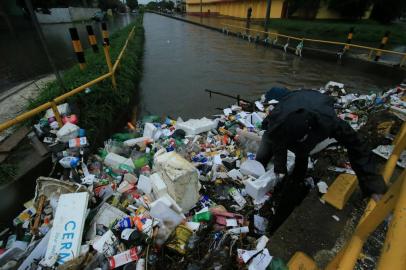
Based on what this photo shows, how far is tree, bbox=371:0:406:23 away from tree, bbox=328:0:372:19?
89 cm

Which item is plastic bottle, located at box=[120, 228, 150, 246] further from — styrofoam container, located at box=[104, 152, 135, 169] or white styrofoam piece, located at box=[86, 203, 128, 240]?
styrofoam container, located at box=[104, 152, 135, 169]

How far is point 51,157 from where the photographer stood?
2.76 meters

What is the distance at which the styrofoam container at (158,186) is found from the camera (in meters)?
2.41

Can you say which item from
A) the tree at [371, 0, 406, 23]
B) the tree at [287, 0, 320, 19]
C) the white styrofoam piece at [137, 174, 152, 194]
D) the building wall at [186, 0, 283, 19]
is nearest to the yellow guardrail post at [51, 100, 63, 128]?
the white styrofoam piece at [137, 174, 152, 194]

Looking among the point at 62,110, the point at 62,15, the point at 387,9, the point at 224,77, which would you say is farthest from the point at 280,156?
the point at 62,15

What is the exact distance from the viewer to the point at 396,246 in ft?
2.49

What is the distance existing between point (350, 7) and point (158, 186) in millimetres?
24437

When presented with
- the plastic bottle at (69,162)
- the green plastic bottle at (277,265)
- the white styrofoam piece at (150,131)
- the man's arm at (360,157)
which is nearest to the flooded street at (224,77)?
the white styrofoam piece at (150,131)

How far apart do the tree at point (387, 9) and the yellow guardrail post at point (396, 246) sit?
80.2ft

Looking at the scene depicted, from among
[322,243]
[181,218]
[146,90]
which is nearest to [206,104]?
[146,90]

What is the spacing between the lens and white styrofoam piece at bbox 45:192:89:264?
6.11ft

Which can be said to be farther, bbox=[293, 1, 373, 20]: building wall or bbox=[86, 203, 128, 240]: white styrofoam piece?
bbox=[293, 1, 373, 20]: building wall

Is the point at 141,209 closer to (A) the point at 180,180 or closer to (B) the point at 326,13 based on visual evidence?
(A) the point at 180,180

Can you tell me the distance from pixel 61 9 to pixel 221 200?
3333cm
